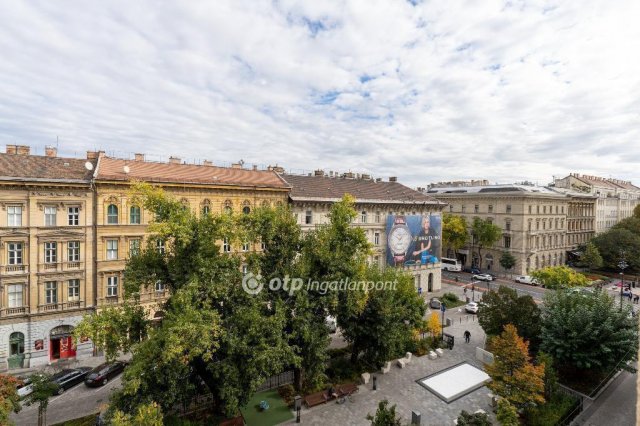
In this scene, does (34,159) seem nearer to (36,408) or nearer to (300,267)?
(36,408)

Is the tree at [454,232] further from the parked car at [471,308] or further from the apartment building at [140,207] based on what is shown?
the apartment building at [140,207]

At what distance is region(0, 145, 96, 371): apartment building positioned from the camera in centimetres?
2411

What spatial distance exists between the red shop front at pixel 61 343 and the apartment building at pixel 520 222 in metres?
61.7

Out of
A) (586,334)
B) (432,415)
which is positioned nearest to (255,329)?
(432,415)

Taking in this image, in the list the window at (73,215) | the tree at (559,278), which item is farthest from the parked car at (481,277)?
the window at (73,215)

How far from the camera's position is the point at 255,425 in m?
18.6

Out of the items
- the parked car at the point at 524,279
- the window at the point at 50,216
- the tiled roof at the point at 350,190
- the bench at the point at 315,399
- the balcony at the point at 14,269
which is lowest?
the bench at the point at 315,399

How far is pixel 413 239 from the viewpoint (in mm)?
43969

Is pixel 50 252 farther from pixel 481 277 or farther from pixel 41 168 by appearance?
pixel 481 277

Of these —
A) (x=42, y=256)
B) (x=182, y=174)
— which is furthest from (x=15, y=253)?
(x=182, y=174)

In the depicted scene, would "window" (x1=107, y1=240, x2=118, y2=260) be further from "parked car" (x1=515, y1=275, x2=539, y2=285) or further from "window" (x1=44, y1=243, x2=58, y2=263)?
"parked car" (x1=515, y1=275, x2=539, y2=285)

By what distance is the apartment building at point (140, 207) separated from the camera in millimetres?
26641

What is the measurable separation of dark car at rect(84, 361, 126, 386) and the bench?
14.4 metres

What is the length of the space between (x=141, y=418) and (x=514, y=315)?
77.8 ft
